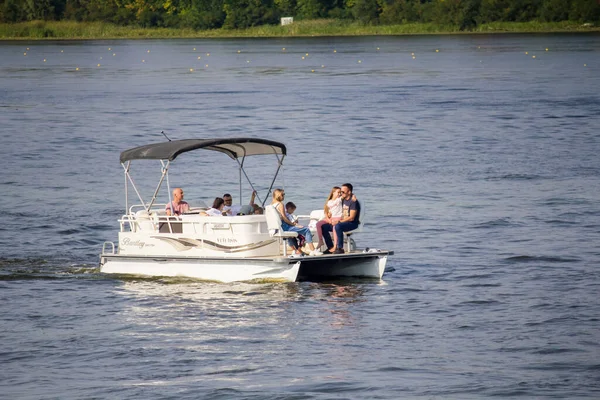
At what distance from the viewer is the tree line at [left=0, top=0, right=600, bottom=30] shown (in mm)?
157125

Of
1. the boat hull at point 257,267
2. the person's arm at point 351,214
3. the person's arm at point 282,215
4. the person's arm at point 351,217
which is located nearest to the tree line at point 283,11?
the boat hull at point 257,267

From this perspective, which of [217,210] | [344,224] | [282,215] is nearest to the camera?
[282,215]

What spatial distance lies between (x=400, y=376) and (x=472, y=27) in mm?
150586

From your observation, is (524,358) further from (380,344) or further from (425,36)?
(425,36)

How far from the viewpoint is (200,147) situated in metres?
23.3

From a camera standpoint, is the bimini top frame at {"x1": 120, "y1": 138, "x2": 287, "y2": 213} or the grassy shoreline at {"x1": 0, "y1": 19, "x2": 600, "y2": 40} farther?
the grassy shoreline at {"x1": 0, "y1": 19, "x2": 600, "y2": 40}

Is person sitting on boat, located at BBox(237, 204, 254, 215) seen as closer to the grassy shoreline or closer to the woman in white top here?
the woman in white top

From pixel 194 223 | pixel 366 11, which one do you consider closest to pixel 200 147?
pixel 194 223

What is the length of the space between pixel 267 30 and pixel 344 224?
15155 centimetres

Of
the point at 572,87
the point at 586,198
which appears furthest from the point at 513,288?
the point at 572,87

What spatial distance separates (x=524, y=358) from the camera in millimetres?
18062

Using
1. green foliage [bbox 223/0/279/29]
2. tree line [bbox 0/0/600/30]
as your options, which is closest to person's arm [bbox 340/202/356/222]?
tree line [bbox 0/0/600/30]

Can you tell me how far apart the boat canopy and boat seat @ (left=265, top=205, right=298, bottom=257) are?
73.9 inches

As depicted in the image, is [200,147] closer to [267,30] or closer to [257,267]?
[257,267]
